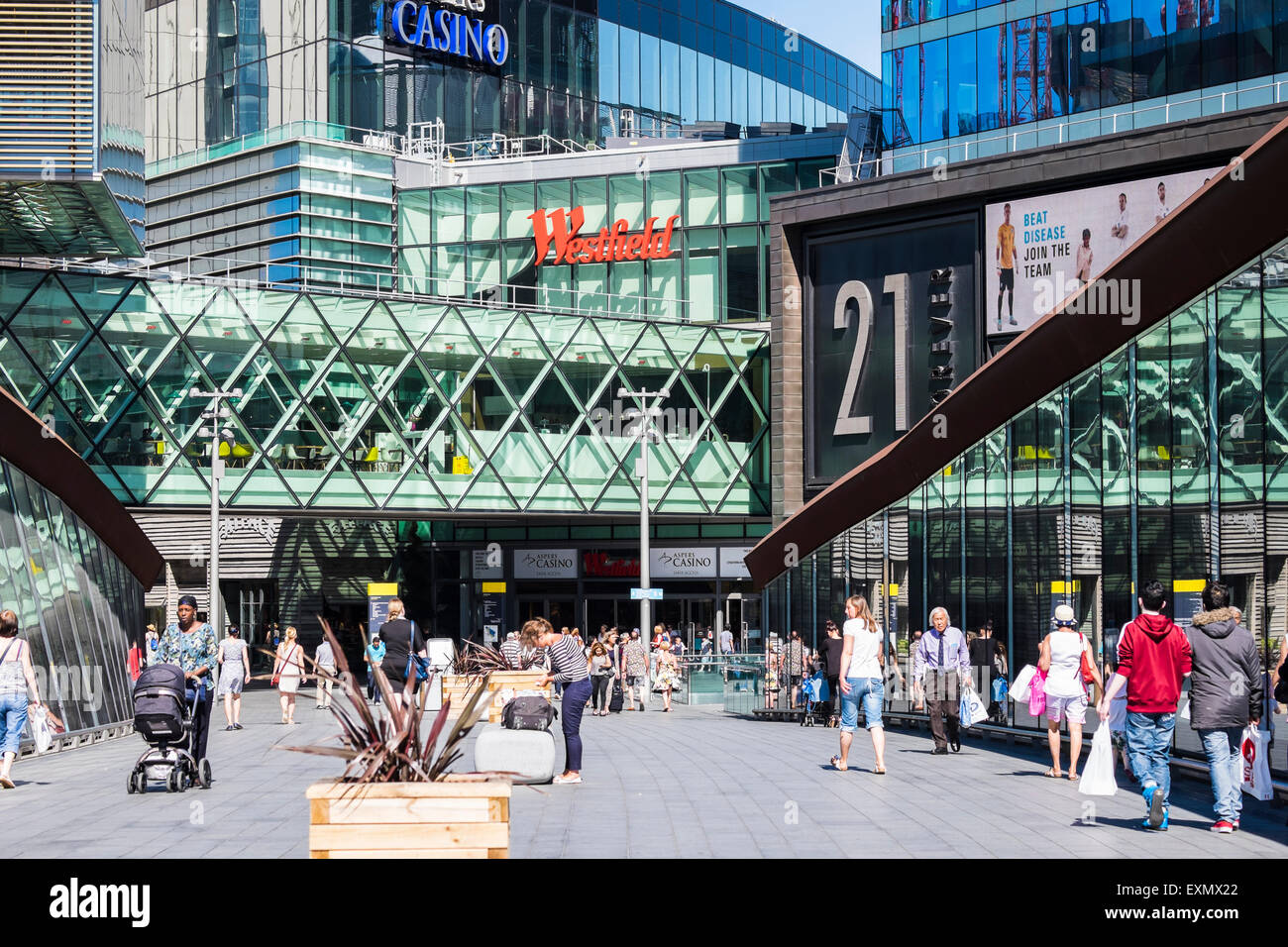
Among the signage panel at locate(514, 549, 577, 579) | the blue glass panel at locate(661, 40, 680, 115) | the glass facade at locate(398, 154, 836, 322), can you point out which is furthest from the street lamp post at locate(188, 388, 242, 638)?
the blue glass panel at locate(661, 40, 680, 115)

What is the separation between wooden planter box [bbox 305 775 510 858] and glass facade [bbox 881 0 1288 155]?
119 feet

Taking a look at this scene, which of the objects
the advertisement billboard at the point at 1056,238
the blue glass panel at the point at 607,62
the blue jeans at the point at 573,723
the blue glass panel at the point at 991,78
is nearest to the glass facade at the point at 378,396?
the blue glass panel at the point at 991,78

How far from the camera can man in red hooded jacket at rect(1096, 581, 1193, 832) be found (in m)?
12.2

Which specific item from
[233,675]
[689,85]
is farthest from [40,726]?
[689,85]

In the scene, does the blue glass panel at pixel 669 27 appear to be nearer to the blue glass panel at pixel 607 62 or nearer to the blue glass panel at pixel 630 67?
the blue glass panel at pixel 630 67

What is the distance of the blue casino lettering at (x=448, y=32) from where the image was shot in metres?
71.4

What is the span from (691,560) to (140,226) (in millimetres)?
24679

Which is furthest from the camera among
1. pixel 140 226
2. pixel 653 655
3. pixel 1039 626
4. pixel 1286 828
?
pixel 653 655

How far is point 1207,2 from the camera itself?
4238 cm

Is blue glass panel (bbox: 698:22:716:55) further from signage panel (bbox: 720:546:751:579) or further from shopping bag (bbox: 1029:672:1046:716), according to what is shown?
shopping bag (bbox: 1029:672:1046:716)

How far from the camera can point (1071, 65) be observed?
4550cm

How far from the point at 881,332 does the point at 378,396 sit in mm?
13768
